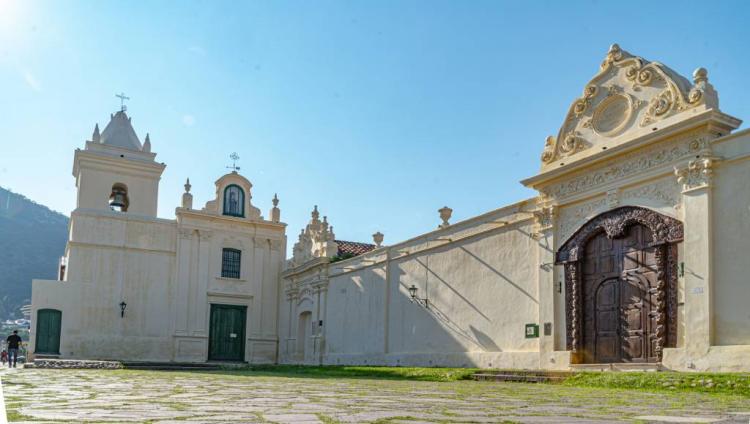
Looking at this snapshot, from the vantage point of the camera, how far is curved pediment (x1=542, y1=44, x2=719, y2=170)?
13758 millimetres

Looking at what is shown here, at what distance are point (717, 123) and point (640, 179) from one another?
1.95m

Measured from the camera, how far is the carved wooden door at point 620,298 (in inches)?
557

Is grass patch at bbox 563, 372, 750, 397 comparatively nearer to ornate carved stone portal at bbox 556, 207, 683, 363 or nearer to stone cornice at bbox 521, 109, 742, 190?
ornate carved stone portal at bbox 556, 207, 683, 363

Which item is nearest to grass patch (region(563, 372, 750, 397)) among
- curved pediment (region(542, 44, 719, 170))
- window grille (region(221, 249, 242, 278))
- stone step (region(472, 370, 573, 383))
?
stone step (region(472, 370, 573, 383))

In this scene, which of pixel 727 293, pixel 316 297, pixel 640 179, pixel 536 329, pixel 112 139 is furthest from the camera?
pixel 112 139

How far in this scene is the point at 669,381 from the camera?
11289 mm

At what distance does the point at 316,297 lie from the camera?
93.0ft

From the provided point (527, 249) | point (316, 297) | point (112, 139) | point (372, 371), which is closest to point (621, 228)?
point (527, 249)

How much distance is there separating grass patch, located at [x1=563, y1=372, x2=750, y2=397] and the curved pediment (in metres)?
4.95

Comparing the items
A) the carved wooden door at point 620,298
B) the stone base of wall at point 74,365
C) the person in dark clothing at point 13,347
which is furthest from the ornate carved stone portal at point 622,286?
the person in dark clothing at point 13,347

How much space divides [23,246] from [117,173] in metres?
101

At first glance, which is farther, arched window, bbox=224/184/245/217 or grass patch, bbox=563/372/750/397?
arched window, bbox=224/184/245/217

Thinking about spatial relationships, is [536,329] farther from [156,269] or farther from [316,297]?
[156,269]

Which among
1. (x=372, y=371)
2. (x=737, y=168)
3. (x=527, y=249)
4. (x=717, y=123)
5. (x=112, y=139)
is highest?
(x=112, y=139)
